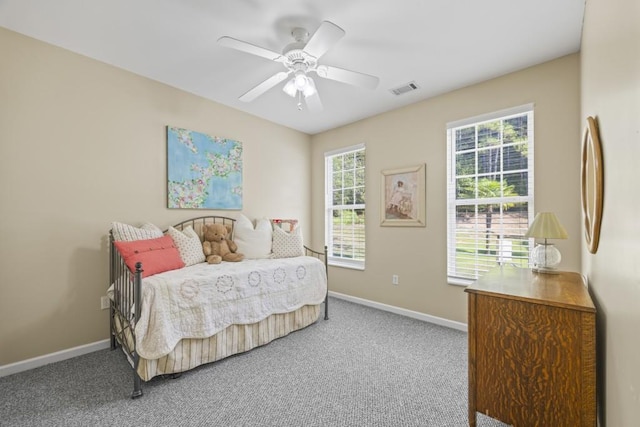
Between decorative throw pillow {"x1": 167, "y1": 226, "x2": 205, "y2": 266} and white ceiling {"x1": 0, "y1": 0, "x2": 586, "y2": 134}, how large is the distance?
1572 millimetres

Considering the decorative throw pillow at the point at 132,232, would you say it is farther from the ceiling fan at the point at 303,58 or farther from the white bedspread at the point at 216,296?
the ceiling fan at the point at 303,58

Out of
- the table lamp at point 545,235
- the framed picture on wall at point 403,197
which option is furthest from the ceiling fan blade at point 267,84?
the table lamp at point 545,235

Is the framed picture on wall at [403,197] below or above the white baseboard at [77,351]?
above

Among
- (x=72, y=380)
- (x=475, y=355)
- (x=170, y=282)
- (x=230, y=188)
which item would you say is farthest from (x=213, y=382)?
(x=230, y=188)

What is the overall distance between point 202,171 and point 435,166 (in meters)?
2.68

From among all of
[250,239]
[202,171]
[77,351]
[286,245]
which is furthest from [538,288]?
[77,351]

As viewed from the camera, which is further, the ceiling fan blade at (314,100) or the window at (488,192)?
the window at (488,192)

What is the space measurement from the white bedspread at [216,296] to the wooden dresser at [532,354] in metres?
1.77

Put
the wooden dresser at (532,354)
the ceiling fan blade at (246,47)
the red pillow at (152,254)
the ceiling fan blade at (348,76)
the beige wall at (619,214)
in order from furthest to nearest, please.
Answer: the red pillow at (152,254)
the ceiling fan blade at (348,76)
the ceiling fan blade at (246,47)
the wooden dresser at (532,354)
the beige wall at (619,214)

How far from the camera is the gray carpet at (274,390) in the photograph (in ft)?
5.65

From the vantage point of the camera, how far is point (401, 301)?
3562 mm

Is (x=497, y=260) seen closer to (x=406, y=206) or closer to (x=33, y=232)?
(x=406, y=206)

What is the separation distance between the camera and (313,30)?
7.12ft

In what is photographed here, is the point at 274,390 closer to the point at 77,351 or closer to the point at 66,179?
the point at 77,351
